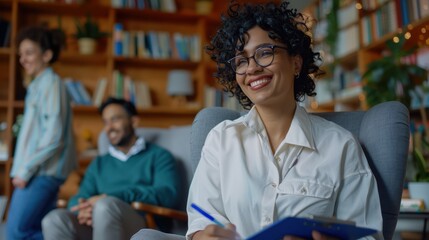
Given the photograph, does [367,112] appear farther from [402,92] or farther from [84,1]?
[84,1]

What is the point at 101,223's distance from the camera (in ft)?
6.71

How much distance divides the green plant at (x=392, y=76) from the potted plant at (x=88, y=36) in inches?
84.8

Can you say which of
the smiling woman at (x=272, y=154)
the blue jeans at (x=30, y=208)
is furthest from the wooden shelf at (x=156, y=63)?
the smiling woman at (x=272, y=154)

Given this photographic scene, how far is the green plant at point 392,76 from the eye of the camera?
2.79 m

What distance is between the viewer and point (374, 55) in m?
3.78

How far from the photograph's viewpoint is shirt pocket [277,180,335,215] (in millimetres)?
1248

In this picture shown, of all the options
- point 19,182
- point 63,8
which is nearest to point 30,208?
point 19,182

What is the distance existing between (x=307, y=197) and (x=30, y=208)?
148cm

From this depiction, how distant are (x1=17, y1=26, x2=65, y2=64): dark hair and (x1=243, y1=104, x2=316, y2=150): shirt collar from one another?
1.46 meters

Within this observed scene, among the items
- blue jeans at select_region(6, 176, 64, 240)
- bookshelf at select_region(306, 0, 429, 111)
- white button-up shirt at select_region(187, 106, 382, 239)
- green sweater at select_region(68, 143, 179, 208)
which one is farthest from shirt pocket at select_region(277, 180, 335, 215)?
bookshelf at select_region(306, 0, 429, 111)

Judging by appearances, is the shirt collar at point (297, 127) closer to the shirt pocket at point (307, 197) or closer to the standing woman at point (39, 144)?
the shirt pocket at point (307, 197)

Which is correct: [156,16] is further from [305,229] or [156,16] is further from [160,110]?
[305,229]

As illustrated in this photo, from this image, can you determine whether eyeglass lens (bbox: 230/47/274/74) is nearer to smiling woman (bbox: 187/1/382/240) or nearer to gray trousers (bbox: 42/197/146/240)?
smiling woman (bbox: 187/1/382/240)

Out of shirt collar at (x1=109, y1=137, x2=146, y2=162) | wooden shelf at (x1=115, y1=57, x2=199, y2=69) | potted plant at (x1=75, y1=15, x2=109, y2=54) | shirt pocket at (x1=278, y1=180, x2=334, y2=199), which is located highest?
potted plant at (x1=75, y1=15, x2=109, y2=54)
